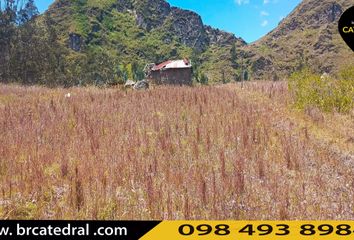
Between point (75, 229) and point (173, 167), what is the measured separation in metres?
2.11

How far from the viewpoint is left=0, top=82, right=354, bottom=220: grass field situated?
11.3 ft

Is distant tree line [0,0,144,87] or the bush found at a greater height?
distant tree line [0,0,144,87]

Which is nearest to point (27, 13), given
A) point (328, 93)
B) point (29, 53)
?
point (29, 53)

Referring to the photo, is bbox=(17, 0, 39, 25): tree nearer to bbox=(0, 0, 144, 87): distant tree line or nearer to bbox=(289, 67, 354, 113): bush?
bbox=(0, 0, 144, 87): distant tree line

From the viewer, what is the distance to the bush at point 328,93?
1015 centimetres

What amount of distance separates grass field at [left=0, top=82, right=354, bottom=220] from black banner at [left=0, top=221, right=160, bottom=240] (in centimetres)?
40

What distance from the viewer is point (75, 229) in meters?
2.79

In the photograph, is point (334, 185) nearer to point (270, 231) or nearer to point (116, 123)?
point (270, 231)

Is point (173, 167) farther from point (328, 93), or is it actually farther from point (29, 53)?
point (29, 53)

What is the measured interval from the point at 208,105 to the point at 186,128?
126 inches

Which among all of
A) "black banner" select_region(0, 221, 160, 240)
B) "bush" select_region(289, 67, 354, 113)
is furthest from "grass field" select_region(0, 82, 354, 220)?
"bush" select_region(289, 67, 354, 113)

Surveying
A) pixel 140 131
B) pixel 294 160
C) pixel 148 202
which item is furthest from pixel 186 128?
pixel 148 202

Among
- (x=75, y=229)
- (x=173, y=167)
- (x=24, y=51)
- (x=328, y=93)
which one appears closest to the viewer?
(x=75, y=229)

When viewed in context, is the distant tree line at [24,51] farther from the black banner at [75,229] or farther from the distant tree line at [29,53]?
the black banner at [75,229]
